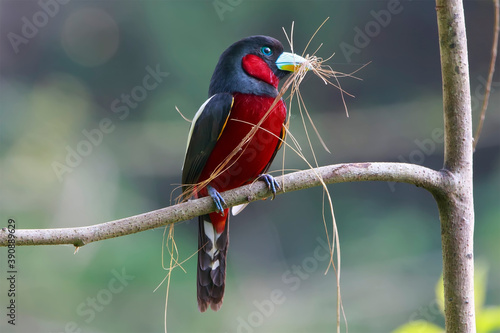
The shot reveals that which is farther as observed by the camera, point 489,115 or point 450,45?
point 489,115

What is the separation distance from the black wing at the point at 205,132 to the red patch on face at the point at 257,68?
159 mm

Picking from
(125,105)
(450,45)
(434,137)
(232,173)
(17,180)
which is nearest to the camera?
(450,45)

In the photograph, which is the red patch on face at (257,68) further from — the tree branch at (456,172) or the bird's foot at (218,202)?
the tree branch at (456,172)

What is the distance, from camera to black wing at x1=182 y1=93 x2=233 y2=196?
2.05m

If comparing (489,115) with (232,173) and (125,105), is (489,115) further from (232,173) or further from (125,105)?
(232,173)

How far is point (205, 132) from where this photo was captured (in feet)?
6.87

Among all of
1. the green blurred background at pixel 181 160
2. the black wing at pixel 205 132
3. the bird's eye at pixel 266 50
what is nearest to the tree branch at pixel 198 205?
the black wing at pixel 205 132

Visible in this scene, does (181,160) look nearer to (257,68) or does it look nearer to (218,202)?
(257,68)

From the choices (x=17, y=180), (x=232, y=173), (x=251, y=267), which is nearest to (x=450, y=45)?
(x=232, y=173)

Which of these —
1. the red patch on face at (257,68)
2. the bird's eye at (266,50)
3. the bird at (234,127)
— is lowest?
the bird at (234,127)

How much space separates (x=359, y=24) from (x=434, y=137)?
4.30 feet

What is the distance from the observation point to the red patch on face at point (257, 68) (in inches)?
85.4

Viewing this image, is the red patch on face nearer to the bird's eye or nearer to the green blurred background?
the bird's eye

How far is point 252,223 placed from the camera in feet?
17.3
